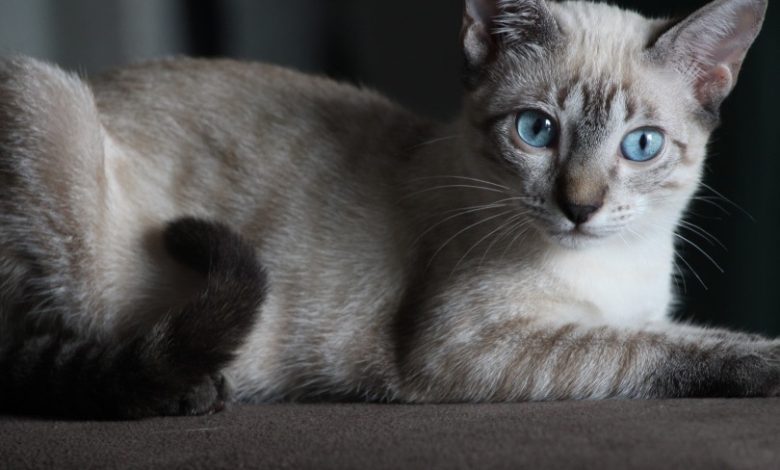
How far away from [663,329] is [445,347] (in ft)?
1.70

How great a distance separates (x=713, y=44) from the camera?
223 centimetres

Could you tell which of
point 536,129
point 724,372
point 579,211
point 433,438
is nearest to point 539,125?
point 536,129

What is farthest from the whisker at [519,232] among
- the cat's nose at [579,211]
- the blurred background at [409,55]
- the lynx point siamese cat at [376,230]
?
the blurred background at [409,55]

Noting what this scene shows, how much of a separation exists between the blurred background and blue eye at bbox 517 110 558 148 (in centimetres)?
111

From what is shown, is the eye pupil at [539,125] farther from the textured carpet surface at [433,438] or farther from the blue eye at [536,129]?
the textured carpet surface at [433,438]

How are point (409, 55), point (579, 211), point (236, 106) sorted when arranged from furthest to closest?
point (409, 55)
point (236, 106)
point (579, 211)

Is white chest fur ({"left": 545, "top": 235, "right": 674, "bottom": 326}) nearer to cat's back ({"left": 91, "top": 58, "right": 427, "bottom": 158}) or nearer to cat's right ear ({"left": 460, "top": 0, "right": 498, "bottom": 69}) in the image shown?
cat's right ear ({"left": 460, "top": 0, "right": 498, "bottom": 69})

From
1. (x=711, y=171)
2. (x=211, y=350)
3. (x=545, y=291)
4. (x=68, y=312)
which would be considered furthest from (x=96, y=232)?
(x=711, y=171)

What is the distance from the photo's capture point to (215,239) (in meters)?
2.26

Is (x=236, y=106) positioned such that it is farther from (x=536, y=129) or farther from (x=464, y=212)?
(x=536, y=129)

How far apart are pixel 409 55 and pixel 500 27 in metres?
1.75

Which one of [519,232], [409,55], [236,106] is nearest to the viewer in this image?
[519,232]

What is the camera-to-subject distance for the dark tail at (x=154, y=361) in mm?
2084

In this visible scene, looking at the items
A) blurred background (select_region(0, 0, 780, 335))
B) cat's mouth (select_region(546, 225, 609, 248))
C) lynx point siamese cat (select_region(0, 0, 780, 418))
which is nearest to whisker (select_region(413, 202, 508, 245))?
lynx point siamese cat (select_region(0, 0, 780, 418))
